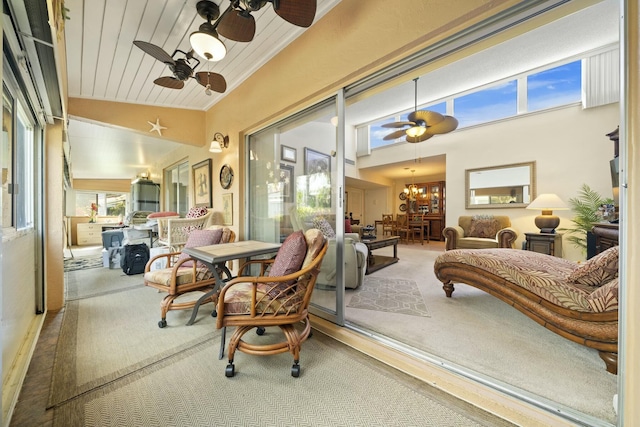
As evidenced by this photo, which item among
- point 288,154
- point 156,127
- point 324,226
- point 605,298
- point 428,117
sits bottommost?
point 605,298

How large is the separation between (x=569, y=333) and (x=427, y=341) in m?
0.90

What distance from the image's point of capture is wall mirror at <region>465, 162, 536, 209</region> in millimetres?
4648

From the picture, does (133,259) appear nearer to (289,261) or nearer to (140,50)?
(140,50)

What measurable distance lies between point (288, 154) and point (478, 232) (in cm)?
432

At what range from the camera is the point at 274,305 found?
5.10 feet

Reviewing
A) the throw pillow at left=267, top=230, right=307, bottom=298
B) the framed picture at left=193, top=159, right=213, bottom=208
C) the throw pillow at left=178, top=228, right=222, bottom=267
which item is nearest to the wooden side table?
the throw pillow at left=267, top=230, right=307, bottom=298

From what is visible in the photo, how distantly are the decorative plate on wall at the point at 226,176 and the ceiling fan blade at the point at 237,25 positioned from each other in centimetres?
183

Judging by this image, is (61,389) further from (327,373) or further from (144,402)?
(327,373)

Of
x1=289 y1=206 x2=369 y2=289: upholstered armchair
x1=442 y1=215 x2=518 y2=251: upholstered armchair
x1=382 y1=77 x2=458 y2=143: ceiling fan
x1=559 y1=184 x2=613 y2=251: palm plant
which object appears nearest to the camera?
x1=289 y1=206 x2=369 y2=289: upholstered armchair

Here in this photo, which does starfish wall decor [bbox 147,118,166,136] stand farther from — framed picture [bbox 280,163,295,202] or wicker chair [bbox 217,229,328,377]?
wicker chair [bbox 217,229,328,377]

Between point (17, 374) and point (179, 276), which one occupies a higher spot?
point (179, 276)

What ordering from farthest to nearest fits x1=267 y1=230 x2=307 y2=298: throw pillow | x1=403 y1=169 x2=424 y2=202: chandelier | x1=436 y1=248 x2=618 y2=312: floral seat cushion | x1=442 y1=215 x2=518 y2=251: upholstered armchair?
x1=403 y1=169 x2=424 y2=202: chandelier, x1=442 y1=215 x2=518 y2=251: upholstered armchair, x1=267 y1=230 x2=307 y2=298: throw pillow, x1=436 y1=248 x2=618 y2=312: floral seat cushion

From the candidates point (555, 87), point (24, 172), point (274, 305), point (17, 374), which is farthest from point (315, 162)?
point (555, 87)

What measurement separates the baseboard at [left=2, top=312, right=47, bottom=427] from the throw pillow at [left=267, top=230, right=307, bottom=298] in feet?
4.40
